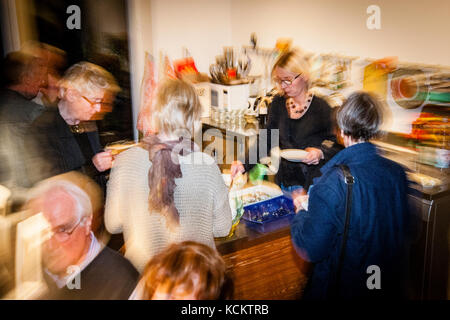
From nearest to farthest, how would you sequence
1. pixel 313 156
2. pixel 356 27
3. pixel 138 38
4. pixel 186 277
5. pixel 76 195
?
pixel 186 277, pixel 76 195, pixel 313 156, pixel 356 27, pixel 138 38

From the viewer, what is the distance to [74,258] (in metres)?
1.60

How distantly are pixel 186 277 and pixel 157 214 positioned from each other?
0.45m

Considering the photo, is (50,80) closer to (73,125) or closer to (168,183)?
(73,125)

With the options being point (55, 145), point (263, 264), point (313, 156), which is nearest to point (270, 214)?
point (263, 264)

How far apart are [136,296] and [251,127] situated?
8.47ft

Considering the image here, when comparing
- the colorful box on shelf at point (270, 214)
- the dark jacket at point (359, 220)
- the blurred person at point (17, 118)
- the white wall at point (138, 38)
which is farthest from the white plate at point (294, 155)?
the white wall at point (138, 38)

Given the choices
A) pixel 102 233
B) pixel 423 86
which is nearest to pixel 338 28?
pixel 423 86

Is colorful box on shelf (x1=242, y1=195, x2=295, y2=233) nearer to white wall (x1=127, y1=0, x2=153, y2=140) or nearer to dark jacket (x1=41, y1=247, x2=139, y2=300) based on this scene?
dark jacket (x1=41, y1=247, x2=139, y2=300)

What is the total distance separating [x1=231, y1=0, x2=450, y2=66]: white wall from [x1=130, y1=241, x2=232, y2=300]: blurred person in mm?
2057

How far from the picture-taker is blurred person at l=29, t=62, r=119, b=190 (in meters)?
2.15

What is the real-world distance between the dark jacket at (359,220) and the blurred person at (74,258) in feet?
2.46

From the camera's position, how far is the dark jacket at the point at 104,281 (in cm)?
156

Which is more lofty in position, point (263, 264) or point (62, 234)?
point (62, 234)
